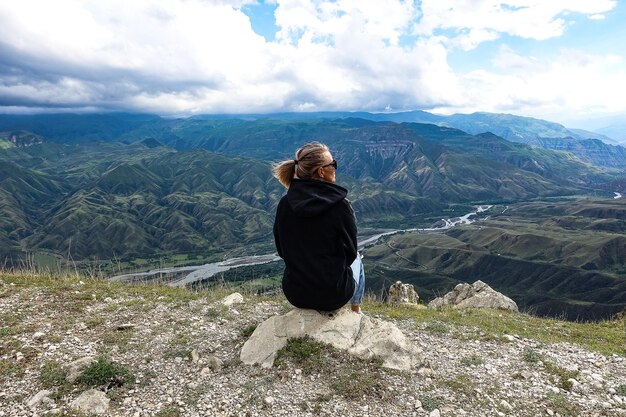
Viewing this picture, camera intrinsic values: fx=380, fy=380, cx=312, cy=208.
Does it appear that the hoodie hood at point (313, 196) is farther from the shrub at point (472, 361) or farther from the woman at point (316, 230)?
the shrub at point (472, 361)

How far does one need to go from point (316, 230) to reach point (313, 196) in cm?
74

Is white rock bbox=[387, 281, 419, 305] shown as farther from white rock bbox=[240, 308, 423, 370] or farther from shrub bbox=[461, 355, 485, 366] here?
white rock bbox=[240, 308, 423, 370]

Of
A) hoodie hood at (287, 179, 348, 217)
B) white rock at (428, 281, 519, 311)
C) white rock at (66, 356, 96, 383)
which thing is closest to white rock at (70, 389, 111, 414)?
white rock at (66, 356, 96, 383)

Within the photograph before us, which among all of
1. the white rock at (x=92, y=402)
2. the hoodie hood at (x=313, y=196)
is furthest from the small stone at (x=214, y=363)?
the hoodie hood at (x=313, y=196)

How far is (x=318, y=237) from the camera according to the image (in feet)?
27.0

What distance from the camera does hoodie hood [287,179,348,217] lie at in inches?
313

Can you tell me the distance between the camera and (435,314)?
1445 cm

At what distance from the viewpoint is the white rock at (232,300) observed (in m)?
13.9

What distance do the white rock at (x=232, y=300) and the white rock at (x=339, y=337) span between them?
172 inches

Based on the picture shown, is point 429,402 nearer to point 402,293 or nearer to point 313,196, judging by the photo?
point 313,196

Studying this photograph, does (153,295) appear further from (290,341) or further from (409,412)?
(409,412)

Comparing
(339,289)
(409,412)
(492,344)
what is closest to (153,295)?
(339,289)

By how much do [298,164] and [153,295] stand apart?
9.26 m

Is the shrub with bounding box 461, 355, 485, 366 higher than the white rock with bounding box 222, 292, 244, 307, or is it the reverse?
the shrub with bounding box 461, 355, 485, 366
